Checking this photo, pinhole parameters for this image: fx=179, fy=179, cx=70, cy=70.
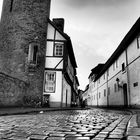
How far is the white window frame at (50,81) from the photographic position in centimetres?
1769

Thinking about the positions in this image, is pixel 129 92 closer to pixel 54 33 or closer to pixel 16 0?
pixel 54 33

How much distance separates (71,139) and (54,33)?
56.0ft

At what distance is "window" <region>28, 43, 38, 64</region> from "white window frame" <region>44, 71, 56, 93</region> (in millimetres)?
1886

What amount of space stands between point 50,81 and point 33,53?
3549mm

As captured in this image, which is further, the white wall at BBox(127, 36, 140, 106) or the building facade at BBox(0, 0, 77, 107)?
the building facade at BBox(0, 0, 77, 107)

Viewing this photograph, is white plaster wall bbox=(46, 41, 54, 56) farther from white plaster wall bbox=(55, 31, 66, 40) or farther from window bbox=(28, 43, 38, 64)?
window bbox=(28, 43, 38, 64)

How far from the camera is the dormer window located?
715 inches

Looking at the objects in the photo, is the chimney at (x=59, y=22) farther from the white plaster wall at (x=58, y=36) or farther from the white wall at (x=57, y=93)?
the white wall at (x=57, y=93)

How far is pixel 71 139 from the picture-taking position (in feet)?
8.91

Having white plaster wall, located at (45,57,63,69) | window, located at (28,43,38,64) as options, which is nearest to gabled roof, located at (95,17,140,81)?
white plaster wall, located at (45,57,63,69)

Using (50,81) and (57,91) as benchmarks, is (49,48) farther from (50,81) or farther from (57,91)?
(57,91)

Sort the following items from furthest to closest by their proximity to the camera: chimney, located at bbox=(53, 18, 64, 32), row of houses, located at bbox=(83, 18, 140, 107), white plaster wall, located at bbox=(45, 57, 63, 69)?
chimney, located at bbox=(53, 18, 64, 32) < white plaster wall, located at bbox=(45, 57, 63, 69) < row of houses, located at bbox=(83, 18, 140, 107)

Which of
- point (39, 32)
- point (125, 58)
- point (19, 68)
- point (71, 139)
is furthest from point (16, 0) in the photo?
point (71, 139)

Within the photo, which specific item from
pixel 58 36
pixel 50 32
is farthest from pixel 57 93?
pixel 50 32
